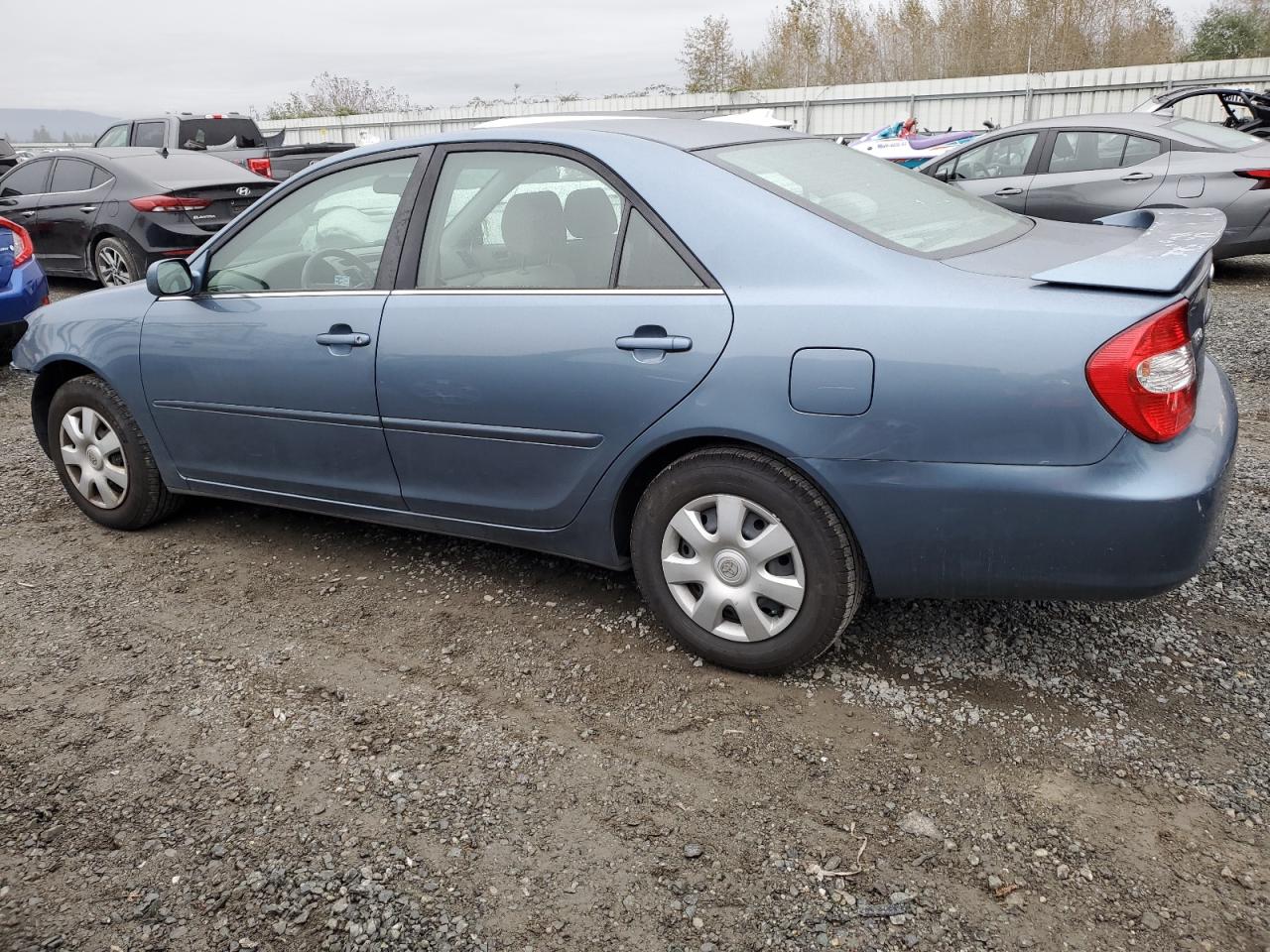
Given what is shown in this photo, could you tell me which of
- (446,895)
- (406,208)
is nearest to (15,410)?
(406,208)

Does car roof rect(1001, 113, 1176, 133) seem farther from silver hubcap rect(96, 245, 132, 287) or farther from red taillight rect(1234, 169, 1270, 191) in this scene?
silver hubcap rect(96, 245, 132, 287)

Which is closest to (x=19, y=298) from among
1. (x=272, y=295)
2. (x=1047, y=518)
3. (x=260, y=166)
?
(x=272, y=295)

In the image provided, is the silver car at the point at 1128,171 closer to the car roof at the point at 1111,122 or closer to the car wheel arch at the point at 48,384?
the car roof at the point at 1111,122

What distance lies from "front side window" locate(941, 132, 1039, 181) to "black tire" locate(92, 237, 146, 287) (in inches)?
312

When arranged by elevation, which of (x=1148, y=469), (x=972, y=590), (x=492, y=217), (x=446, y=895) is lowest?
(x=446, y=895)

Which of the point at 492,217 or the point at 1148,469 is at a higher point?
the point at 492,217

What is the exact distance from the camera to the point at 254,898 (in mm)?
2293

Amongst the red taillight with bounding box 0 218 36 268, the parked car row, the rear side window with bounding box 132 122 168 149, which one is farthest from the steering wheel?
the rear side window with bounding box 132 122 168 149

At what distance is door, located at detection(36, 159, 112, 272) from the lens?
10.2m

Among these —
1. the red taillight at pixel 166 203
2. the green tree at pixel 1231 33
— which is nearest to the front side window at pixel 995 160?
the red taillight at pixel 166 203

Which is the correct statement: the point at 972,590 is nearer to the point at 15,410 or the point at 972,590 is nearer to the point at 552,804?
the point at 552,804

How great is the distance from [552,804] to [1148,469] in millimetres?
1658

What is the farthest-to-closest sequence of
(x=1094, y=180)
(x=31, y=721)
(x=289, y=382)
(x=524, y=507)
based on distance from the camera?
1. (x=1094, y=180)
2. (x=289, y=382)
3. (x=524, y=507)
4. (x=31, y=721)

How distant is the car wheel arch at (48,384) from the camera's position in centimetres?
441
